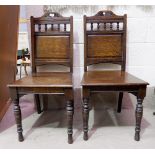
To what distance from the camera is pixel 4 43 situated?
6.15 ft

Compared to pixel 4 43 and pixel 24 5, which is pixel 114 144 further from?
pixel 24 5

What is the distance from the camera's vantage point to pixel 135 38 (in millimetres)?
2012

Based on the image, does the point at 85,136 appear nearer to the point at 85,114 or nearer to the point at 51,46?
the point at 85,114

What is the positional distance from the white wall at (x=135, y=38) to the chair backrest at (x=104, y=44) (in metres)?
0.13

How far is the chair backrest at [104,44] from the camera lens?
6.20 ft

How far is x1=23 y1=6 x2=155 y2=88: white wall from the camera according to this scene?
1966mm

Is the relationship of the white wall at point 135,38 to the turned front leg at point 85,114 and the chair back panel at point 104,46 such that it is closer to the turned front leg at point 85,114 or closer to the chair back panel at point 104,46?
the chair back panel at point 104,46

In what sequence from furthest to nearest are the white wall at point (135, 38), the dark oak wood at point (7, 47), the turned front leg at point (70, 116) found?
the white wall at point (135, 38) → the dark oak wood at point (7, 47) → the turned front leg at point (70, 116)

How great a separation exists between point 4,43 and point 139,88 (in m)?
1.21

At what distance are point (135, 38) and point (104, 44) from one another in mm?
329

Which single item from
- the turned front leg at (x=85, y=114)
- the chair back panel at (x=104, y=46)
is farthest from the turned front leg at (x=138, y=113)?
the chair back panel at (x=104, y=46)

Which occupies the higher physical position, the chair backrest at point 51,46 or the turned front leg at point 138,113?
the chair backrest at point 51,46

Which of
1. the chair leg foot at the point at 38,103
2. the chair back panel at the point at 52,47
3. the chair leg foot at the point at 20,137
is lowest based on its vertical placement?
the chair leg foot at the point at 20,137
